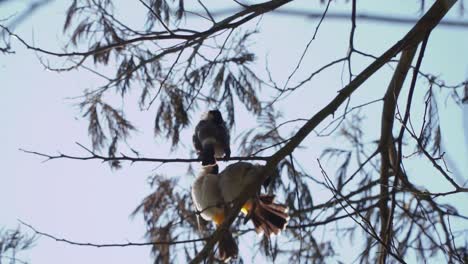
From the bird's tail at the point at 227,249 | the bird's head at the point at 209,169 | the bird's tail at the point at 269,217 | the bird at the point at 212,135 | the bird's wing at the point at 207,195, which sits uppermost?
the bird at the point at 212,135

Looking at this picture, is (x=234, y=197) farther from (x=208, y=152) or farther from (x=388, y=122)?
(x=388, y=122)

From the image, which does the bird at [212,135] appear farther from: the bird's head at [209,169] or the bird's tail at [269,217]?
the bird's tail at [269,217]

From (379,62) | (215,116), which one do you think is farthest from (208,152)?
(379,62)

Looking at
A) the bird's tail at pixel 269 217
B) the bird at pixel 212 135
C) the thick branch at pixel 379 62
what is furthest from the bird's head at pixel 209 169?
the thick branch at pixel 379 62

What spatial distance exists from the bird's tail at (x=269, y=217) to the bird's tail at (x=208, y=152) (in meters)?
0.45

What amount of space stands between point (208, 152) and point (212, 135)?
0.35m

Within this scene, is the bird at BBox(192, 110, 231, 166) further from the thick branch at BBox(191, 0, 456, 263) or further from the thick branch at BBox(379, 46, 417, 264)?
the thick branch at BBox(191, 0, 456, 263)

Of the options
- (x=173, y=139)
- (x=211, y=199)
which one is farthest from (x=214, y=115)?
(x=211, y=199)

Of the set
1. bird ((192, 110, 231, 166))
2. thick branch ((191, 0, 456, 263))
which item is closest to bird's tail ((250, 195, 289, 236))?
bird ((192, 110, 231, 166))

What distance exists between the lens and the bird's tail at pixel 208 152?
15.4 ft

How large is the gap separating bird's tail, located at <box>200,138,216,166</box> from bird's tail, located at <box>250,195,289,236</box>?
1.47 ft

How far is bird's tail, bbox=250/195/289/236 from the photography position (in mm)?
4371

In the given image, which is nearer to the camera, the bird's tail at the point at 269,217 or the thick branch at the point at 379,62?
the thick branch at the point at 379,62

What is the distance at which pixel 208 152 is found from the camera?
4879 mm
